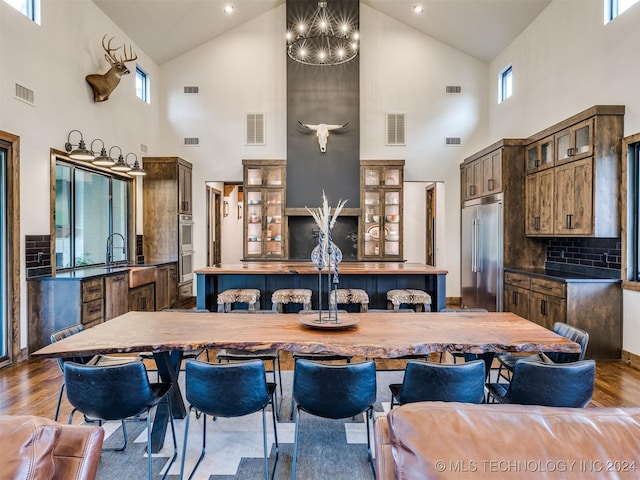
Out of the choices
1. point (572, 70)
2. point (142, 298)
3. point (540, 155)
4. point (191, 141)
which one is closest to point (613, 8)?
point (572, 70)

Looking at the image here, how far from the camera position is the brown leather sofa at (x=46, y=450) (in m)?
1.08

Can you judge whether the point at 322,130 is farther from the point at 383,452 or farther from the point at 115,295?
the point at 383,452

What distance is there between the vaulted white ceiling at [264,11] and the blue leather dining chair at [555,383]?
5.65 metres

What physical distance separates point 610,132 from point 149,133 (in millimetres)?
6913

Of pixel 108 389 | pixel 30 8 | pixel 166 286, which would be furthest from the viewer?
pixel 166 286

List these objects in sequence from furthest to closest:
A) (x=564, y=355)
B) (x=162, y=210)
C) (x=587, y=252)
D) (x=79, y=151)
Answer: (x=162, y=210) → (x=587, y=252) → (x=79, y=151) → (x=564, y=355)

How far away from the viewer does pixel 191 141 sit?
767cm

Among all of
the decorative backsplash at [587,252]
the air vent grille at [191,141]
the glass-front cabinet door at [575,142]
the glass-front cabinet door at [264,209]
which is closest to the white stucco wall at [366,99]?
the air vent grille at [191,141]

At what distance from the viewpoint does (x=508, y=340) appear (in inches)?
87.9

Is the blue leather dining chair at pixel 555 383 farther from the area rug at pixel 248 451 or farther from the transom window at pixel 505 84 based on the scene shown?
the transom window at pixel 505 84

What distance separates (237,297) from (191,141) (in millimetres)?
4346

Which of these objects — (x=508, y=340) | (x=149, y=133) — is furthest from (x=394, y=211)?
(x=508, y=340)

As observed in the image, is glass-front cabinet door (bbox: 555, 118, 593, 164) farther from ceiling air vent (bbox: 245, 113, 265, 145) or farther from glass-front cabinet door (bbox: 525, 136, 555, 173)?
ceiling air vent (bbox: 245, 113, 265, 145)

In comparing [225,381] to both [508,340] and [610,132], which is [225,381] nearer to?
[508,340]
